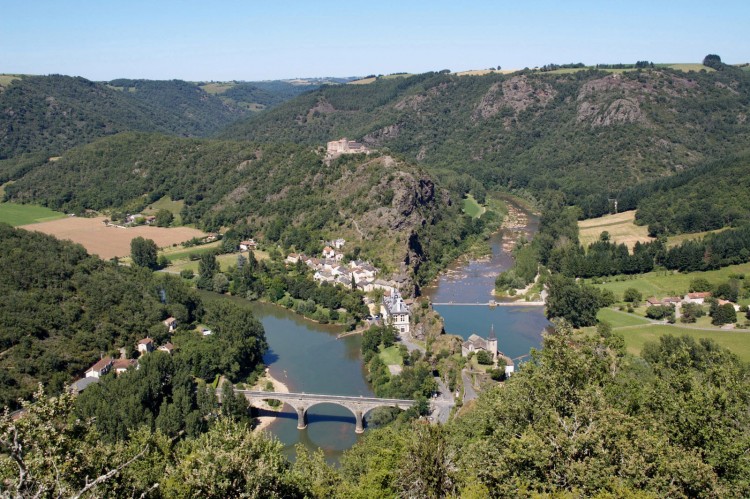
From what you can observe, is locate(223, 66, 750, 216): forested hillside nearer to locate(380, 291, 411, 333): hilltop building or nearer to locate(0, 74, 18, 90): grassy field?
locate(380, 291, 411, 333): hilltop building

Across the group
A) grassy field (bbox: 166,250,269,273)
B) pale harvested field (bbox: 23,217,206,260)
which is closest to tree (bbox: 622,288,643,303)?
grassy field (bbox: 166,250,269,273)

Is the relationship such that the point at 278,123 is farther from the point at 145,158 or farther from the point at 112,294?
the point at 112,294

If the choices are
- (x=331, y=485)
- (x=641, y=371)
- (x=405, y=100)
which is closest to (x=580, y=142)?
(x=405, y=100)

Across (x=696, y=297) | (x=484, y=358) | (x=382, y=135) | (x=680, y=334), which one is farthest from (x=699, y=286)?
(x=382, y=135)

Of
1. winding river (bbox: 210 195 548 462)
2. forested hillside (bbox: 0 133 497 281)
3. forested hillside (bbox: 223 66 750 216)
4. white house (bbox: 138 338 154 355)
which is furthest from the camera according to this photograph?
forested hillside (bbox: 223 66 750 216)

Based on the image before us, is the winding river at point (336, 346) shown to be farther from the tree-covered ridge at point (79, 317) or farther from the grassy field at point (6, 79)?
the grassy field at point (6, 79)

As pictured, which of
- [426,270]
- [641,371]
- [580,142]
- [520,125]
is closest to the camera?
[641,371]
